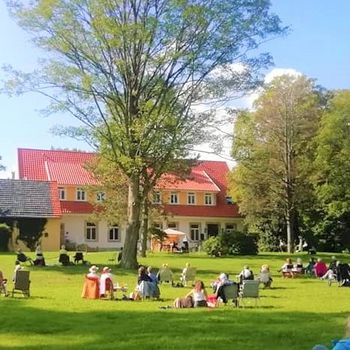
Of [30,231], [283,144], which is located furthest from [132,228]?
[30,231]

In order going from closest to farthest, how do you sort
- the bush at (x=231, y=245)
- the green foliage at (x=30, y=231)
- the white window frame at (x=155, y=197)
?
the bush at (x=231, y=245) < the white window frame at (x=155, y=197) < the green foliage at (x=30, y=231)

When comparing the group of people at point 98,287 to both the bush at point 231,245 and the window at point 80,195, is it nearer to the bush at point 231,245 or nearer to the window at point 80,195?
the bush at point 231,245

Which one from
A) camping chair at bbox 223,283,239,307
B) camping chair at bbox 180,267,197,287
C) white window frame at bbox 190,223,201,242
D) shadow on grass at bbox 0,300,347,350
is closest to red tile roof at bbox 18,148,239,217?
white window frame at bbox 190,223,201,242

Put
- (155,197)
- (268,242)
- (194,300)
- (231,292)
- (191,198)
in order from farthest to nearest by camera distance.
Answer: (191,198) → (268,242) → (155,197) → (231,292) → (194,300)

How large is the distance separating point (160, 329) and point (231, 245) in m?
34.8

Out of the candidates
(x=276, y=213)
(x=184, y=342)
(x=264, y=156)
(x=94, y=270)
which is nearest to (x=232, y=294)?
(x=94, y=270)

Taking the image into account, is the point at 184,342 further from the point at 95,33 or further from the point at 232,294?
the point at 95,33

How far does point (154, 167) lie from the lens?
3647cm

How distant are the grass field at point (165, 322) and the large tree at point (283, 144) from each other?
30173 mm

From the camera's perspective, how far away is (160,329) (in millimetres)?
13797

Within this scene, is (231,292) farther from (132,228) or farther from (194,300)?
(132,228)

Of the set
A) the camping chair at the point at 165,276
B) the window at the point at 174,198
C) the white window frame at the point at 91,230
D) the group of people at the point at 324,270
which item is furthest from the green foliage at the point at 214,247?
the window at the point at 174,198

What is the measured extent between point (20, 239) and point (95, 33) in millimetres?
28166

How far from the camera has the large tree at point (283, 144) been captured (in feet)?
178
